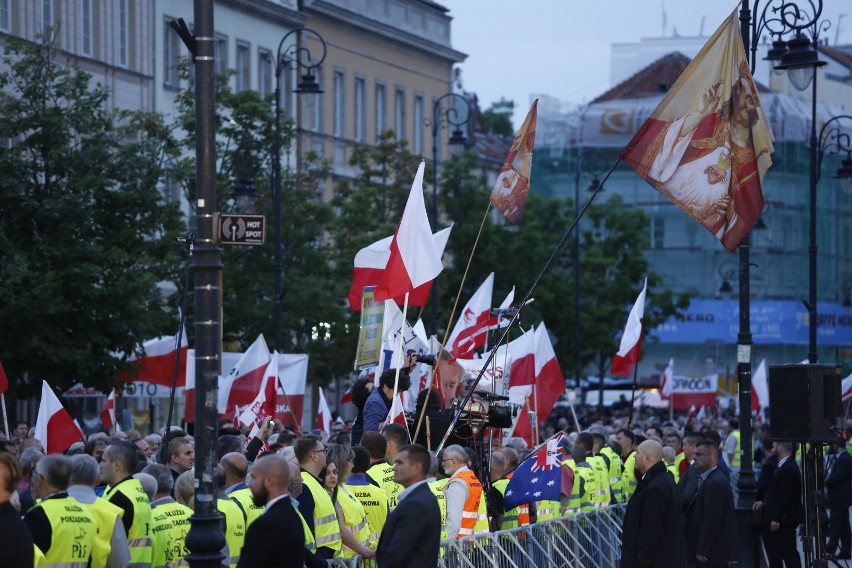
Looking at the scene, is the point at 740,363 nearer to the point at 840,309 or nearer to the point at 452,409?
the point at 452,409

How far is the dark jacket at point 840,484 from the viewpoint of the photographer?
24375 mm

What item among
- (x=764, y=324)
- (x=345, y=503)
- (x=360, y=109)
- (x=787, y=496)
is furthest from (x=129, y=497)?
(x=764, y=324)

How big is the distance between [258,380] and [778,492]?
22.6 ft

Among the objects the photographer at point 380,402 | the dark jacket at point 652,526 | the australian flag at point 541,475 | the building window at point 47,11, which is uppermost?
the building window at point 47,11

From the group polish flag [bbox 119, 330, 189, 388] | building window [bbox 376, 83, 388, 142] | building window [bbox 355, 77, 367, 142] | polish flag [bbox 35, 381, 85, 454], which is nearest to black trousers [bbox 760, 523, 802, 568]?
polish flag [bbox 35, 381, 85, 454]

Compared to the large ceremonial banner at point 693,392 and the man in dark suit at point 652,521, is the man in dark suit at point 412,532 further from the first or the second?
the large ceremonial banner at point 693,392

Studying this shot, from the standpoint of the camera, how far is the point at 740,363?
838 inches

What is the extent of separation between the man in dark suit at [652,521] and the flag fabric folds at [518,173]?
3.36 meters

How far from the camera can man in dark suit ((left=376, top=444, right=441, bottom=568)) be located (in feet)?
35.7

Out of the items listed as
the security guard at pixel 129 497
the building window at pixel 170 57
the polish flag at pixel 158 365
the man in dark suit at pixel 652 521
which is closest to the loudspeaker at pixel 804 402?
the man in dark suit at pixel 652 521

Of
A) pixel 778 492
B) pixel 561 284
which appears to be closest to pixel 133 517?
pixel 778 492

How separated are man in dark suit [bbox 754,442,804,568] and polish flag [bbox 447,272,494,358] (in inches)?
157

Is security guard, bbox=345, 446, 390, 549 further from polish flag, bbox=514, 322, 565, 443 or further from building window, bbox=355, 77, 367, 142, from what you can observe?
building window, bbox=355, 77, 367, 142

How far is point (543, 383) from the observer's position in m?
22.9
